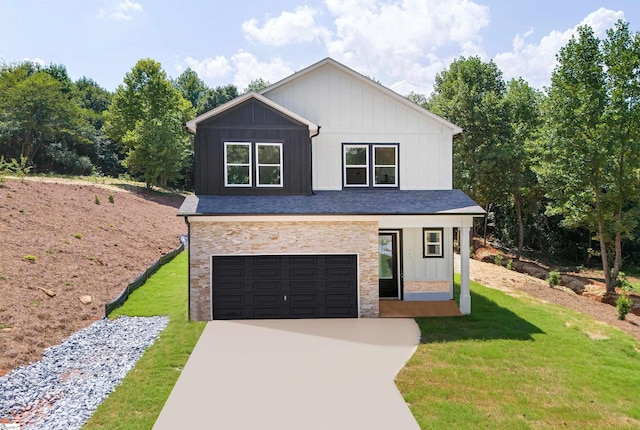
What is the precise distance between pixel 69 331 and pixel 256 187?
22.8 feet

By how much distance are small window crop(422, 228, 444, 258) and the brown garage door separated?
10.5 ft

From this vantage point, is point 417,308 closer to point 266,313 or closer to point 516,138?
point 266,313

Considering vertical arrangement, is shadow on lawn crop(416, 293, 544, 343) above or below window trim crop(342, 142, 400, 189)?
below

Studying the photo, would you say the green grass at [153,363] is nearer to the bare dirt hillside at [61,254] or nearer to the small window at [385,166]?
the bare dirt hillside at [61,254]

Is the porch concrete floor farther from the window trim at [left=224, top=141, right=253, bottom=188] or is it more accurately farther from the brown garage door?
the window trim at [left=224, top=141, right=253, bottom=188]

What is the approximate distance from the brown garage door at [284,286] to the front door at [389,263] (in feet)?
6.78

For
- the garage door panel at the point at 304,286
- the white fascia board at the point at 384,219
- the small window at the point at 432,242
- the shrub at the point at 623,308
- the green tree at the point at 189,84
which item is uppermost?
the green tree at the point at 189,84

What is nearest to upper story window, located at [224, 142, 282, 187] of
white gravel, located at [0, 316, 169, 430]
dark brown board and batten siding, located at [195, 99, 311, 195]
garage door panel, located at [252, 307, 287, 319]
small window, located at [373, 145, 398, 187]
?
dark brown board and batten siding, located at [195, 99, 311, 195]

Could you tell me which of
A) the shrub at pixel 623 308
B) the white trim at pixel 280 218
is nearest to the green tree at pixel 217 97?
the white trim at pixel 280 218

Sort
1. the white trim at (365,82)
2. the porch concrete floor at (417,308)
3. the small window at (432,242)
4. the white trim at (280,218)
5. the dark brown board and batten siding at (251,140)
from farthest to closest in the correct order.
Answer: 1. the small window at (432,242)
2. the white trim at (365,82)
3. the dark brown board and batten siding at (251,140)
4. the porch concrete floor at (417,308)
5. the white trim at (280,218)

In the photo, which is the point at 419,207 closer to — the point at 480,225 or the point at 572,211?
the point at 572,211

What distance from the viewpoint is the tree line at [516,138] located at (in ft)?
57.8

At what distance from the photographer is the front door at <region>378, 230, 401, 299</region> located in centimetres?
1456

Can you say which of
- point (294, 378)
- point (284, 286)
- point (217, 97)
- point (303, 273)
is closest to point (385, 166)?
point (303, 273)
